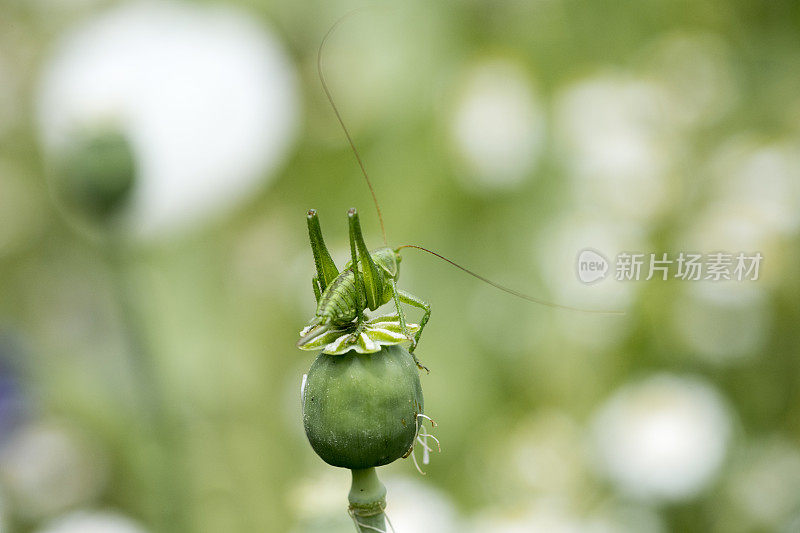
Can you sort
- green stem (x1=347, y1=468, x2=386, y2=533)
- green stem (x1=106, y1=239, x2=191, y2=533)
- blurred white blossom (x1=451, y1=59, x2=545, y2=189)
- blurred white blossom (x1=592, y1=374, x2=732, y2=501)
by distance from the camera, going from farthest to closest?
1. blurred white blossom (x1=451, y1=59, x2=545, y2=189)
2. blurred white blossom (x1=592, y1=374, x2=732, y2=501)
3. green stem (x1=106, y1=239, x2=191, y2=533)
4. green stem (x1=347, y1=468, x2=386, y2=533)

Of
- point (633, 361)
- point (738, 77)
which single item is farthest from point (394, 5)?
point (633, 361)

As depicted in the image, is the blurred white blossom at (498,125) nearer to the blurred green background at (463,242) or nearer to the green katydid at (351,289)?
the blurred green background at (463,242)

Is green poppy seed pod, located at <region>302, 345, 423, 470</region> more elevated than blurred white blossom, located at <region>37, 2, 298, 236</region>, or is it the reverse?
blurred white blossom, located at <region>37, 2, 298, 236</region>

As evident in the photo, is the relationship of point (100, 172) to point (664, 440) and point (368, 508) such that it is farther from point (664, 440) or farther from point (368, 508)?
point (664, 440)

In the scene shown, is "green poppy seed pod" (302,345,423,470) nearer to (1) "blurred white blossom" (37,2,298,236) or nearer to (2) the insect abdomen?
(2) the insect abdomen

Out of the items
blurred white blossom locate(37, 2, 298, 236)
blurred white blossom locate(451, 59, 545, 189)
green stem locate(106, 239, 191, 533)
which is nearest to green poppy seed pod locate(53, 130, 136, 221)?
green stem locate(106, 239, 191, 533)

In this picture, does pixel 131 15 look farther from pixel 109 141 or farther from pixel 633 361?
pixel 633 361

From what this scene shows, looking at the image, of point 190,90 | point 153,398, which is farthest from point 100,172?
point 190,90
